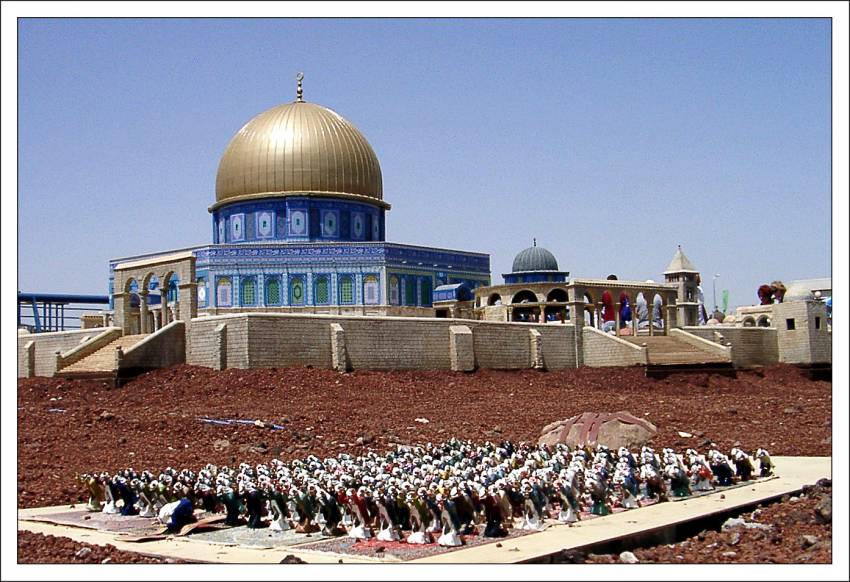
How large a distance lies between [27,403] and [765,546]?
18.2m

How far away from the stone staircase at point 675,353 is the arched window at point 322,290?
1074cm

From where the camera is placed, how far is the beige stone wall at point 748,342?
38.5 meters

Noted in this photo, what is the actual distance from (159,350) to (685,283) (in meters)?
25.8

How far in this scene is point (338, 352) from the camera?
97.4 ft

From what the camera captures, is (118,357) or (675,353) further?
(675,353)

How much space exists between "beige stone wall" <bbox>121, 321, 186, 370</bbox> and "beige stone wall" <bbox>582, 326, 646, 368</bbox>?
41.5ft

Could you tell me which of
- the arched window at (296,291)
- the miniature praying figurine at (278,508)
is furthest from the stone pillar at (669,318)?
the miniature praying figurine at (278,508)

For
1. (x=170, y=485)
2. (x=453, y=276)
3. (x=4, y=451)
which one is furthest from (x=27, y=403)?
(x=453, y=276)

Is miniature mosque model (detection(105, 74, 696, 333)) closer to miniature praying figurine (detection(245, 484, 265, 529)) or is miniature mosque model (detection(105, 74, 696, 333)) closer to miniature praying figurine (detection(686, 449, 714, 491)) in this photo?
miniature praying figurine (detection(686, 449, 714, 491))

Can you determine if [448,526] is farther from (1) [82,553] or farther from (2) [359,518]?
(1) [82,553]

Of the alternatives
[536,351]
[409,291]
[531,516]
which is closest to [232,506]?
[531,516]

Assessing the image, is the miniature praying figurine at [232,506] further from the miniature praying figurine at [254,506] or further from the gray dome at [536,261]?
the gray dome at [536,261]

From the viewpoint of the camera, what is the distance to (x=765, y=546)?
1245cm

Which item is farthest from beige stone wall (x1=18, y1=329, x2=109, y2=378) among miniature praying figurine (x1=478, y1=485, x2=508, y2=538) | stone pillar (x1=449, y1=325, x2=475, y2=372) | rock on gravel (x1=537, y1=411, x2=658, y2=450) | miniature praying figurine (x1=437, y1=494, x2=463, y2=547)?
miniature praying figurine (x1=437, y1=494, x2=463, y2=547)
